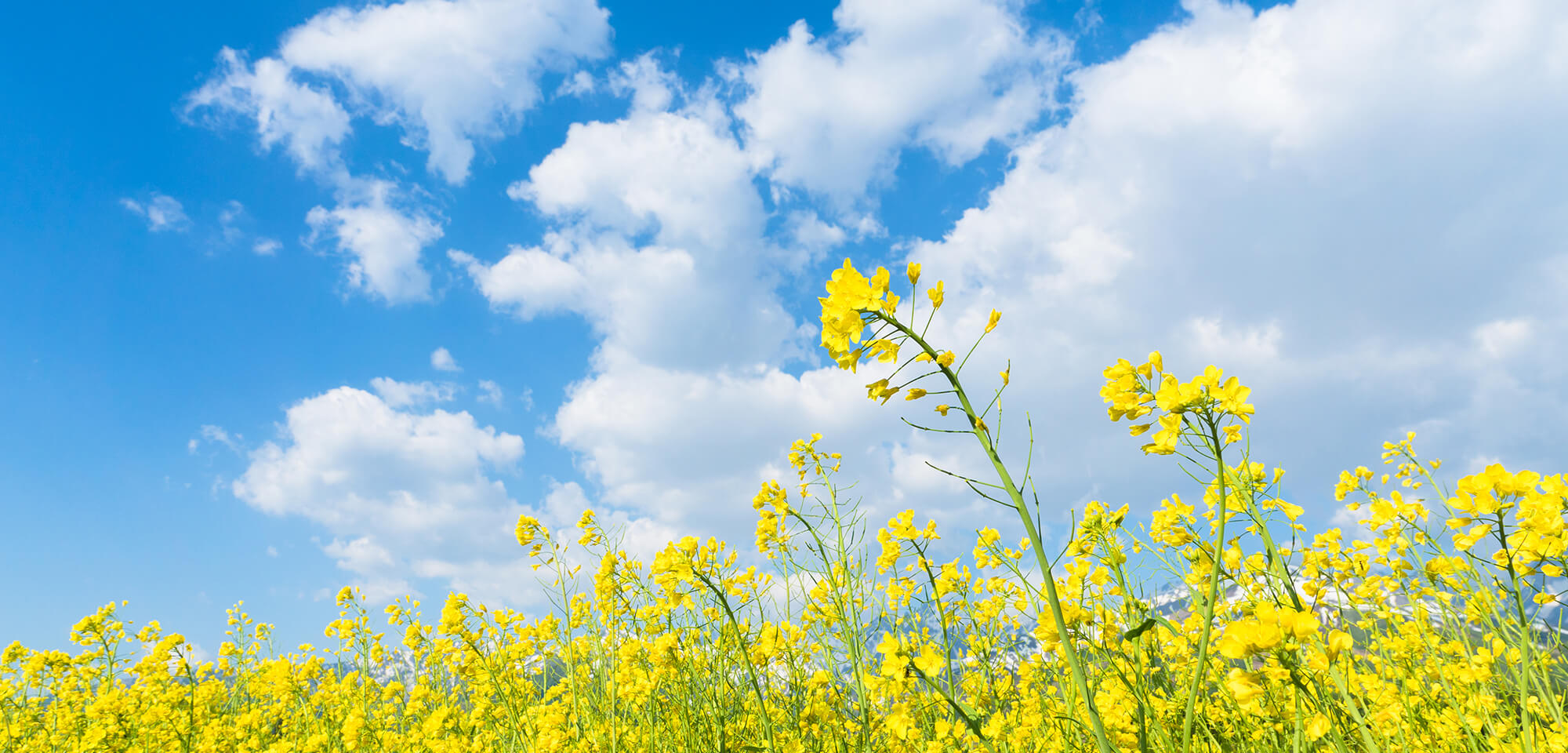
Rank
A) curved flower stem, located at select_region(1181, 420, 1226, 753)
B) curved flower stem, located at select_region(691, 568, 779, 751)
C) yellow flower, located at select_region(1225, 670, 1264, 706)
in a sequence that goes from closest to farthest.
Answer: curved flower stem, located at select_region(1181, 420, 1226, 753)
yellow flower, located at select_region(1225, 670, 1264, 706)
curved flower stem, located at select_region(691, 568, 779, 751)

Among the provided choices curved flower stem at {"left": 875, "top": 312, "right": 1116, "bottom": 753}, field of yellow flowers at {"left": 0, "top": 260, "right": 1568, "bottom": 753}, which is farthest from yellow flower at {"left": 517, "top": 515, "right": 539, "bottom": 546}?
curved flower stem at {"left": 875, "top": 312, "right": 1116, "bottom": 753}

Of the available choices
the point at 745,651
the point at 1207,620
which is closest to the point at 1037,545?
the point at 1207,620

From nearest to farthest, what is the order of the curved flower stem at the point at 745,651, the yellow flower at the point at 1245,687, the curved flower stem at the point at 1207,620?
the curved flower stem at the point at 1207,620 → the yellow flower at the point at 1245,687 → the curved flower stem at the point at 745,651

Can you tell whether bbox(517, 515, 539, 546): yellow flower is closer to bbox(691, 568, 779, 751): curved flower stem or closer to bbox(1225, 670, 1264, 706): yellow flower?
bbox(691, 568, 779, 751): curved flower stem

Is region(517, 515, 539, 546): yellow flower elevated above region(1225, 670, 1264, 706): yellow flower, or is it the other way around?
region(517, 515, 539, 546): yellow flower

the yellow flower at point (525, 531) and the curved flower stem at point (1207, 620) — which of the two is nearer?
the curved flower stem at point (1207, 620)

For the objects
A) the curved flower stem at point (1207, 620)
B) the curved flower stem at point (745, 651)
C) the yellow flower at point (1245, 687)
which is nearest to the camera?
the curved flower stem at point (1207, 620)

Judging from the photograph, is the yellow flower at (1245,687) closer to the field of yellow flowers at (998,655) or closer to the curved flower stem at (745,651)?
the field of yellow flowers at (998,655)

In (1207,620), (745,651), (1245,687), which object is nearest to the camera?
(1207,620)

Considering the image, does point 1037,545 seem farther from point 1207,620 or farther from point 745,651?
point 745,651

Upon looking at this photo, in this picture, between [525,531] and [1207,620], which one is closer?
[1207,620]

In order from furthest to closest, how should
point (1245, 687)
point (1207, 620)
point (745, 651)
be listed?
1. point (745, 651)
2. point (1245, 687)
3. point (1207, 620)

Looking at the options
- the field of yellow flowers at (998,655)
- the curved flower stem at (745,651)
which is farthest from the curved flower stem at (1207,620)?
the curved flower stem at (745,651)

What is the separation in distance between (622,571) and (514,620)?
152cm
